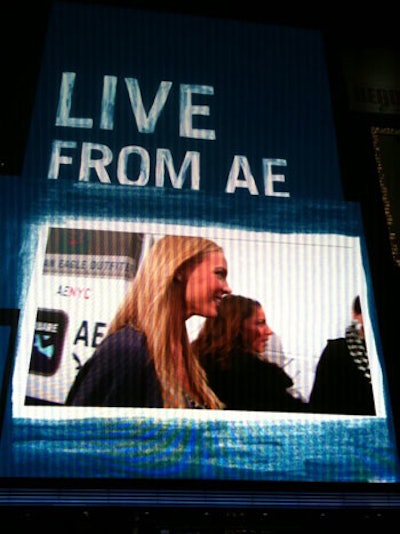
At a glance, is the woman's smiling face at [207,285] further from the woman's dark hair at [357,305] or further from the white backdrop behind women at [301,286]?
the woman's dark hair at [357,305]

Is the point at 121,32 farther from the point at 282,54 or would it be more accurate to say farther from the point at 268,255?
the point at 268,255

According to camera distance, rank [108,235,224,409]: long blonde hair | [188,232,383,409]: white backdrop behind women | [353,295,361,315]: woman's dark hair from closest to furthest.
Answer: [108,235,224,409]: long blonde hair
[188,232,383,409]: white backdrop behind women
[353,295,361,315]: woman's dark hair

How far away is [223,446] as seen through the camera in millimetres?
3717

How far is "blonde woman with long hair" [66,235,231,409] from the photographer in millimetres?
3797

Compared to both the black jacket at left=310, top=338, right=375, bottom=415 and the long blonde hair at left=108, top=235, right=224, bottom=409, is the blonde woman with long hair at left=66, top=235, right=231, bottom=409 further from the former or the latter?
the black jacket at left=310, top=338, right=375, bottom=415

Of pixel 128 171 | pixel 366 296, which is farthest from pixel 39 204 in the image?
pixel 366 296

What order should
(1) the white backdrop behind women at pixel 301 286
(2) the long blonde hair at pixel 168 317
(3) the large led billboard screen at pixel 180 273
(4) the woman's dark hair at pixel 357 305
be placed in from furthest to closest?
(4) the woman's dark hair at pixel 357 305 → (1) the white backdrop behind women at pixel 301 286 → (2) the long blonde hair at pixel 168 317 → (3) the large led billboard screen at pixel 180 273

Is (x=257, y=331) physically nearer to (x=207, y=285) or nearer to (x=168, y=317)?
(x=207, y=285)

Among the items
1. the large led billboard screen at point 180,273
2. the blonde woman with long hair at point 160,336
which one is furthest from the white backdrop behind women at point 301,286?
the blonde woman with long hair at point 160,336

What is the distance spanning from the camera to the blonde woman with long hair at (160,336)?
3.80 metres

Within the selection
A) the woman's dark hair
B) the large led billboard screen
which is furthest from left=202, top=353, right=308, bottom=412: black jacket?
the woman's dark hair

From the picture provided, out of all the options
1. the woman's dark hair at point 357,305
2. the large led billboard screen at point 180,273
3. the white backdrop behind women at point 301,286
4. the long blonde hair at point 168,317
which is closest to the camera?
the large led billboard screen at point 180,273

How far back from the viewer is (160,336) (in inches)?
156

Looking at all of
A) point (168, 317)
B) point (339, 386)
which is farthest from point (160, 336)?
point (339, 386)
